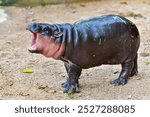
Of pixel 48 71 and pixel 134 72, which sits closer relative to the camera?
pixel 134 72

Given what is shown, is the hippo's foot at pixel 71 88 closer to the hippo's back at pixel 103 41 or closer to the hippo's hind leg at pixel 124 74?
the hippo's back at pixel 103 41

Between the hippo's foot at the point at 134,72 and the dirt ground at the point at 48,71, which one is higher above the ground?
the hippo's foot at the point at 134,72

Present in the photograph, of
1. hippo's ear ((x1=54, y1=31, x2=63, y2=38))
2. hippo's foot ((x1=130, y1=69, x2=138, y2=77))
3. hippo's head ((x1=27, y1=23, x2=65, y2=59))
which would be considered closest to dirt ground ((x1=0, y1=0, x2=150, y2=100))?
hippo's foot ((x1=130, y1=69, x2=138, y2=77))

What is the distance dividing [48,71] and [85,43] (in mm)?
1056

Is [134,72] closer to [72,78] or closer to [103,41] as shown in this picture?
[103,41]

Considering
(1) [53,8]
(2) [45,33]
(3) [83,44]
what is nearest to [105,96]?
(3) [83,44]

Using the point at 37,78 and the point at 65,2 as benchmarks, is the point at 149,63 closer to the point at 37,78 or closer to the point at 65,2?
the point at 37,78

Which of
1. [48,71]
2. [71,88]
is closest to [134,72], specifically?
[71,88]

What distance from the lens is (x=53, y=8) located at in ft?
31.2

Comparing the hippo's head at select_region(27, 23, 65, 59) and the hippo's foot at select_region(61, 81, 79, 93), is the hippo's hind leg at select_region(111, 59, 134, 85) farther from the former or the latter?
the hippo's head at select_region(27, 23, 65, 59)

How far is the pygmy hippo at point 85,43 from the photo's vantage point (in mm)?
5320

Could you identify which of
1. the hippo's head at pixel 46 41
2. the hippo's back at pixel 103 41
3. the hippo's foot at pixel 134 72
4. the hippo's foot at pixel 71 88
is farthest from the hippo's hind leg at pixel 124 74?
the hippo's head at pixel 46 41

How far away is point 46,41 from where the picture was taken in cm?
531

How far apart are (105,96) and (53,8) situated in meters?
4.30
